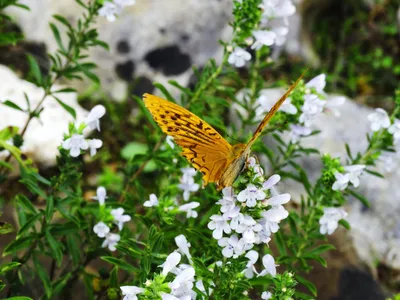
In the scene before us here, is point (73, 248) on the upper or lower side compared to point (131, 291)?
lower

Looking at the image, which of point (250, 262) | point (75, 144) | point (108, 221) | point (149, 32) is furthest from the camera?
point (149, 32)

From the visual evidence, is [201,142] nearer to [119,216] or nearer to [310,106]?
[119,216]

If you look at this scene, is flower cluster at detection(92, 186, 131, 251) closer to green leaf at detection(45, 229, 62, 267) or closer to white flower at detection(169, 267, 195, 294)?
green leaf at detection(45, 229, 62, 267)

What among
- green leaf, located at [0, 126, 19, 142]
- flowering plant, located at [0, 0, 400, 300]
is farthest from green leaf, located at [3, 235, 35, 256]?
green leaf, located at [0, 126, 19, 142]

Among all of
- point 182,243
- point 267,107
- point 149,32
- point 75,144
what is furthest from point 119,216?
point 149,32

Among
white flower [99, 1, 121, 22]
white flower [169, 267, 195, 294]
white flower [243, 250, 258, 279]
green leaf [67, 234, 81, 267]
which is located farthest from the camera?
white flower [99, 1, 121, 22]

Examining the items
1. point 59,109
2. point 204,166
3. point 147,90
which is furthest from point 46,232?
point 147,90

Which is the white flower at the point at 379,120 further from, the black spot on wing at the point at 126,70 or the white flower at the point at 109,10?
the black spot on wing at the point at 126,70
